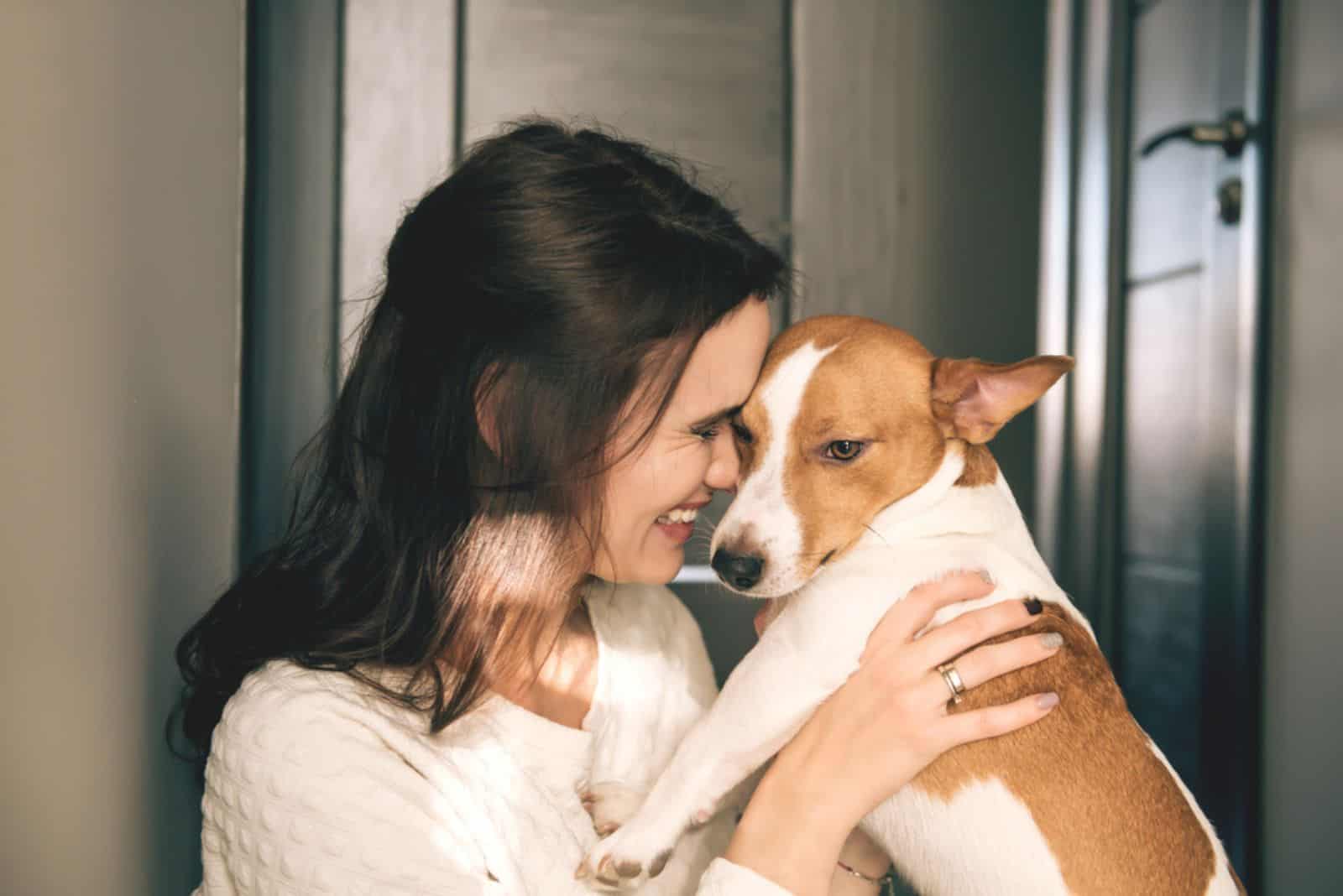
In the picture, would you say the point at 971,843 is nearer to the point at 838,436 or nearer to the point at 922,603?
the point at 922,603

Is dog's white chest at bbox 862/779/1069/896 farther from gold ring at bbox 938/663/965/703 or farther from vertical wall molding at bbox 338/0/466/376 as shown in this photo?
vertical wall molding at bbox 338/0/466/376

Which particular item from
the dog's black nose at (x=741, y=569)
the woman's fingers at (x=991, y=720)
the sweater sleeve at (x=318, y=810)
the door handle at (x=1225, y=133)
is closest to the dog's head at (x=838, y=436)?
the dog's black nose at (x=741, y=569)

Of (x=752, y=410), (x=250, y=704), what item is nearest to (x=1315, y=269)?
(x=752, y=410)

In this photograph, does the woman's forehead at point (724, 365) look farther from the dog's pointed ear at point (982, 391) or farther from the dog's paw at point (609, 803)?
the dog's paw at point (609, 803)

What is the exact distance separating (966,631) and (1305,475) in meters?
1.01

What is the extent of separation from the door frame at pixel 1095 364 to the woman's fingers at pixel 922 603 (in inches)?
39.3

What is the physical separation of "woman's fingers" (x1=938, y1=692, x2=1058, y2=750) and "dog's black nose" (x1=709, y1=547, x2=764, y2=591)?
277mm

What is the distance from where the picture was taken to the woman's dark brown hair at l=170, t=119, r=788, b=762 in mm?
1148

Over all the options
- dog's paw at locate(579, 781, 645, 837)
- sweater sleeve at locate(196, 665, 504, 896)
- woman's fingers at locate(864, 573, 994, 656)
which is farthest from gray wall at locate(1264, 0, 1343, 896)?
sweater sleeve at locate(196, 665, 504, 896)

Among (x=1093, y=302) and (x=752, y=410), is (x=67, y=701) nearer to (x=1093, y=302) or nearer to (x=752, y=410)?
(x=752, y=410)

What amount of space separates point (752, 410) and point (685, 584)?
86 centimetres

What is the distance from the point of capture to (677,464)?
4.04 ft

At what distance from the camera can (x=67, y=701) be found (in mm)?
1006

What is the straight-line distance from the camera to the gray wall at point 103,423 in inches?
35.7
